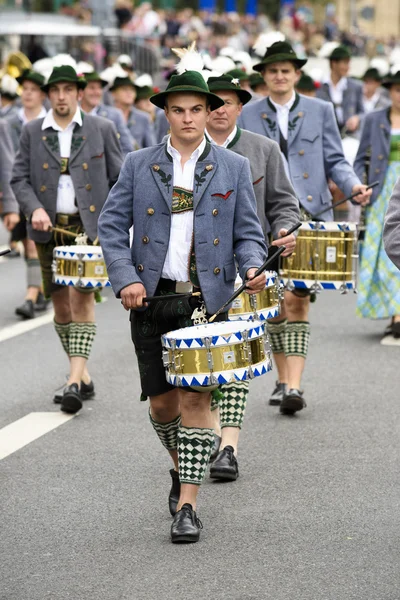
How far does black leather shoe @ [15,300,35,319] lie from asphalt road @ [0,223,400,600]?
8.43ft

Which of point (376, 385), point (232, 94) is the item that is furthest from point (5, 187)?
point (232, 94)

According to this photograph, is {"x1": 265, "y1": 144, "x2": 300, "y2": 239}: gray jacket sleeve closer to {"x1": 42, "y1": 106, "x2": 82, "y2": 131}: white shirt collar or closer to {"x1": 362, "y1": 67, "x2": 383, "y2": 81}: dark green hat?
{"x1": 42, "y1": 106, "x2": 82, "y2": 131}: white shirt collar

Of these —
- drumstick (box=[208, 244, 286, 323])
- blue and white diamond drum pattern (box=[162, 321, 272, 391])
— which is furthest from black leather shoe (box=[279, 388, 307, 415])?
blue and white diamond drum pattern (box=[162, 321, 272, 391])

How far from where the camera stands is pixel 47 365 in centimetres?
1098

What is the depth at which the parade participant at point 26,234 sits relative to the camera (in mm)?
13406

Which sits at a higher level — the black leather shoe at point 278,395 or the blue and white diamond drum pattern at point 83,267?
the blue and white diamond drum pattern at point 83,267

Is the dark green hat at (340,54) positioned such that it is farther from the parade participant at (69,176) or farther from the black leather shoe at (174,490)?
the black leather shoe at (174,490)

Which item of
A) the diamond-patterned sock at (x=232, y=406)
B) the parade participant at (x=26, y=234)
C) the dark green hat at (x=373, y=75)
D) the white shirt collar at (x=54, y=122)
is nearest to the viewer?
the diamond-patterned sock at (x=232, y=406)

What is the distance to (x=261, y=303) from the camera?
25.3 ft

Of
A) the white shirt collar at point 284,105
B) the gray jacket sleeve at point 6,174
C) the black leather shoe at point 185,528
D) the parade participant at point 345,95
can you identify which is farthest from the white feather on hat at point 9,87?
the black leather shoe at point 185,528

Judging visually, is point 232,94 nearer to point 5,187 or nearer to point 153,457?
point 153,457

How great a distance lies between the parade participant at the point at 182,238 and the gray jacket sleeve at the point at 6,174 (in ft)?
19.1

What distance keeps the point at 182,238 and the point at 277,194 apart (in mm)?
1467

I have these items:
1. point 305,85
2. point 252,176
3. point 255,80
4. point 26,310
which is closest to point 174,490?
point 252,176
